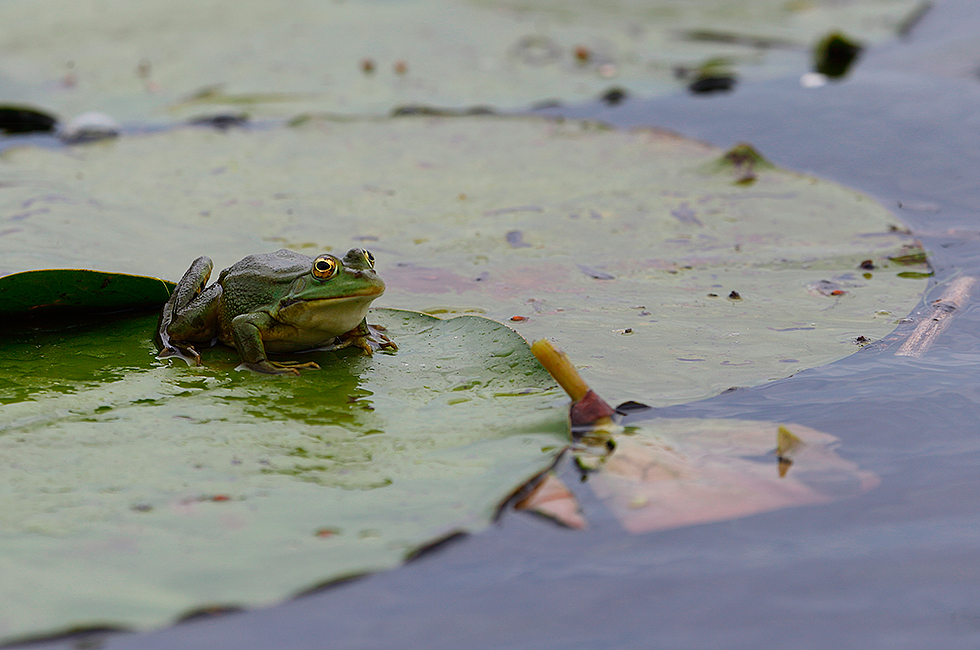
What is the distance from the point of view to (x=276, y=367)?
2836mm

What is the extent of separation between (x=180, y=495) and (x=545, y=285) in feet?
6.00

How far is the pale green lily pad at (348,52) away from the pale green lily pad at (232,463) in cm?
355

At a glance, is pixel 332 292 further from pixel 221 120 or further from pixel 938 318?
pixel 221 120

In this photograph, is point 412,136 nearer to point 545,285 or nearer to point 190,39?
point 545,285

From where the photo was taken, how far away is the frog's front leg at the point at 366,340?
9.89 ft

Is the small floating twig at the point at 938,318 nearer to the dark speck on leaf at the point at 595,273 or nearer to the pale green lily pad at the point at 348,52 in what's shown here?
the dark speck on leaf at the point at 595,273

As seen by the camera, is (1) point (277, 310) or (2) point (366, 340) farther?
(2) point (366, 340)

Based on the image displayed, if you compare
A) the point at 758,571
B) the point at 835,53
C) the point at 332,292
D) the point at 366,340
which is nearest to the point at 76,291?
the point at 332,292

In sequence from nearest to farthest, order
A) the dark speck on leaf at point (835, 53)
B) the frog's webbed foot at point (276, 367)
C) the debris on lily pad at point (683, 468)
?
the debris on lily pad at point (683, 468), the frog's webbed foot at point (276, 367), the dark speck on leaf at point (835, 53)

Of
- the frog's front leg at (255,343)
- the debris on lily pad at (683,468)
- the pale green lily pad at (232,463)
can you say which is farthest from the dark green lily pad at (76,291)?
the debris on lily pad at (683,468)

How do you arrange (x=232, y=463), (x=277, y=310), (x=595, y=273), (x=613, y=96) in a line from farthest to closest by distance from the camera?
1. (x=613, y=96)
2. (x=595, y=273)
3. (x=277, y=310)
4. (x=232, y=463)

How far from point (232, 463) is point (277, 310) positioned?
2.63ft

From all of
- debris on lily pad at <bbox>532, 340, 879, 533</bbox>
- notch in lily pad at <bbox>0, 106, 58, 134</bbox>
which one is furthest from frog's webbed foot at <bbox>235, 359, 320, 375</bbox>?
notch in lily pad at <bbox>0, 106, 58, 134</bbox>

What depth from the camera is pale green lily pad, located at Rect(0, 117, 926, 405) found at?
3.14m
